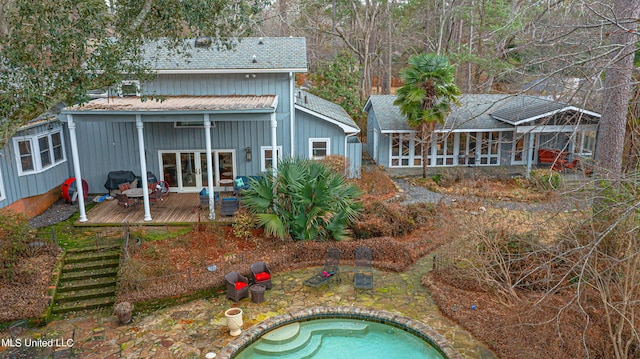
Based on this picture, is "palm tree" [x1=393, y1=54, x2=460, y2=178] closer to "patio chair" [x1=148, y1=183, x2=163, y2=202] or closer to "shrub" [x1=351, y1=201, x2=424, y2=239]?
"shrub" [x1=351, y1=201, x2=424, y2=239]

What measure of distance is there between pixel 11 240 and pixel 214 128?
8.65 metres

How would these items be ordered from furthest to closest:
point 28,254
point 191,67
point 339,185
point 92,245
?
point 191,67 < point 339,185 < point 92,245 < point 28,254

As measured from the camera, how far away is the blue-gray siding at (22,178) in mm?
14773

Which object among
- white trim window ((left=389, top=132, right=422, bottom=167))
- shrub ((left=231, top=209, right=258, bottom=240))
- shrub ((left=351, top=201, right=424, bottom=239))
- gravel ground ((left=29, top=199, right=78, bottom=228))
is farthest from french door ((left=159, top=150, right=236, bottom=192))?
white trim window ((left=389, top=132, right=422, bottom=167))

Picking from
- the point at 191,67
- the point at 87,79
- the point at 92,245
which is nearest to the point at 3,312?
the point at 92,245

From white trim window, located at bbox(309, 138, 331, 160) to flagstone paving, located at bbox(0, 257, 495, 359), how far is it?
795 centimetres

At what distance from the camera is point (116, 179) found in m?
17.9

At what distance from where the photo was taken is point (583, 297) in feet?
28.6

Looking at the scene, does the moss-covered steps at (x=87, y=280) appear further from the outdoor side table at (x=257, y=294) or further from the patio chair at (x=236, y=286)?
the outdoor side table at (x=257, y=294)

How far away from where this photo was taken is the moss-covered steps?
1120 cm

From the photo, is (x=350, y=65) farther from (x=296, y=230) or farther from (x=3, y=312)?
(x=3, y=312)

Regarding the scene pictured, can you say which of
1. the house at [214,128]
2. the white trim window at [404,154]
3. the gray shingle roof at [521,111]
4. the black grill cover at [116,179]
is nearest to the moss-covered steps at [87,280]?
the black grill cover at [116,179]

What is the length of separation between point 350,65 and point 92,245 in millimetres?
20888

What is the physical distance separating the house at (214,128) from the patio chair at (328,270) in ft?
19.8
